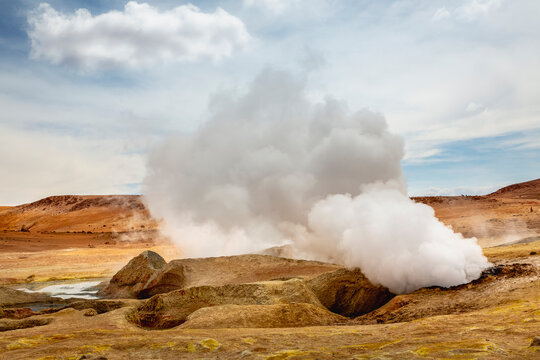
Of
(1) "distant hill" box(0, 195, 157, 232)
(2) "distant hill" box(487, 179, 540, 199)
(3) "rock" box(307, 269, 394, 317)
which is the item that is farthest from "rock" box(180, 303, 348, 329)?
(2) "distant hill" box(487, 179, 540, 199)

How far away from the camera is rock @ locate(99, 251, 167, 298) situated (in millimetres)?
19922

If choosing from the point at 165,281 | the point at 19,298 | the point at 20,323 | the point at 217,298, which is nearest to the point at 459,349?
the point at 217,298

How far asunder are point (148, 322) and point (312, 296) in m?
5.02

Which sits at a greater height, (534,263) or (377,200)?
(377,200)

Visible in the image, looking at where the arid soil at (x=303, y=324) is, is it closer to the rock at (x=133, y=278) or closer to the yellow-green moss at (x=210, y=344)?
the yellow-green moss at (x=210, y=344)

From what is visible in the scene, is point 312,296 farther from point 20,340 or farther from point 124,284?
point 124,284

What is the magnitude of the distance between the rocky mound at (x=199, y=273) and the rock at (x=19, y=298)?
10.2 ft

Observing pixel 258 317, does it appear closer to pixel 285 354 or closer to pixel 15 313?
pixel 285 354

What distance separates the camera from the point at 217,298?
43.8ft

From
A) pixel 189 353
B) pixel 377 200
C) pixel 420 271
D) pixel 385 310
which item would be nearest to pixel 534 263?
pixel 420 271

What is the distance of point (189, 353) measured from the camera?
703cm

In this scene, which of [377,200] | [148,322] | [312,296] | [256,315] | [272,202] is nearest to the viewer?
[256,315]

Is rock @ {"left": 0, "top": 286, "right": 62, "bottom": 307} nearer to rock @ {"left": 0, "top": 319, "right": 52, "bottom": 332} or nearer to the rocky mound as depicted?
the rocky mound

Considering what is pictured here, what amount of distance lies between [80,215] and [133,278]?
242 ft
